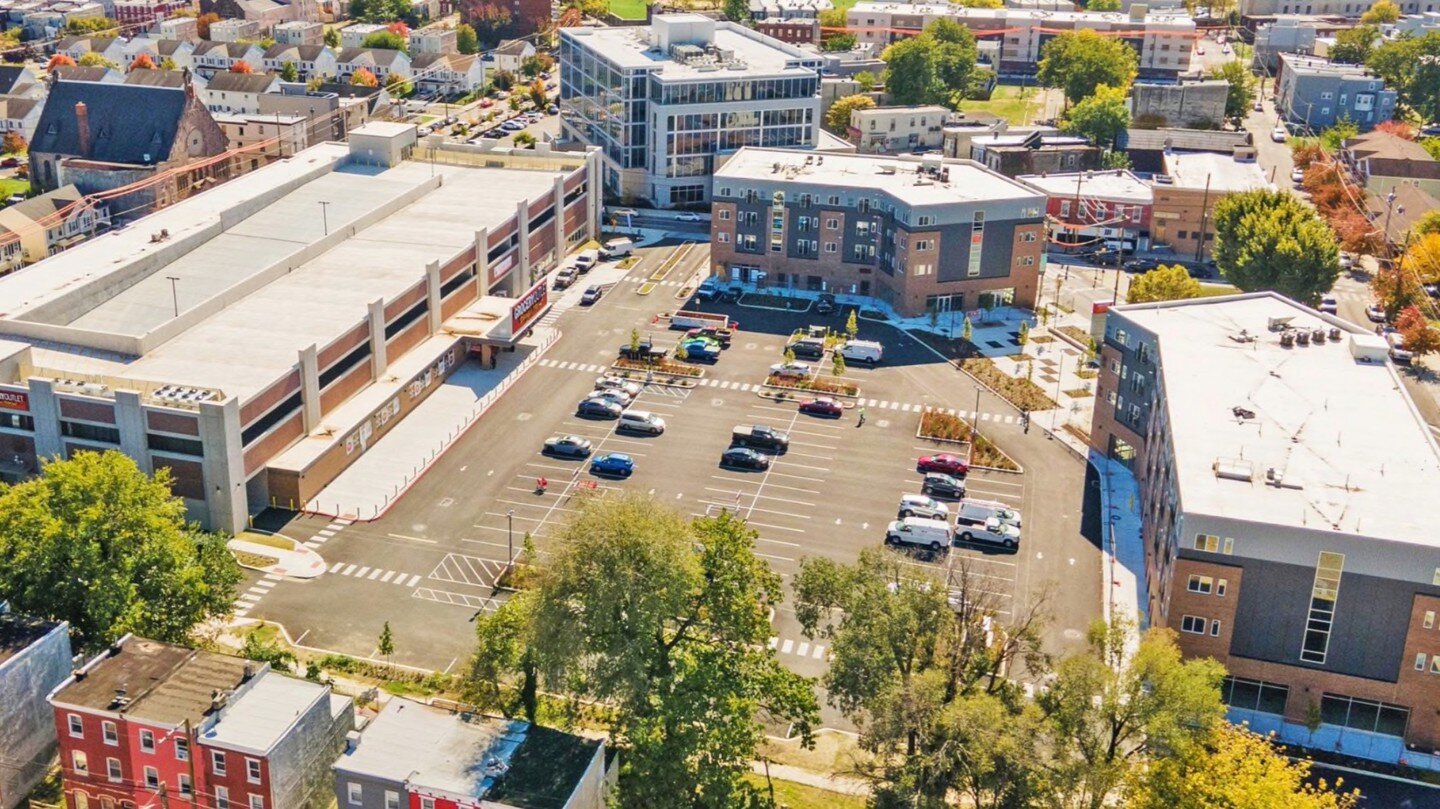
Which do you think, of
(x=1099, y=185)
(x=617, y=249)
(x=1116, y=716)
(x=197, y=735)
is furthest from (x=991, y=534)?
(x=1099, y=185)

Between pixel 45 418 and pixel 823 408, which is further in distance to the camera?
pixel 823 408

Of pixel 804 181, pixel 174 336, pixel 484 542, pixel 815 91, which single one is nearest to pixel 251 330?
pixel 174 336

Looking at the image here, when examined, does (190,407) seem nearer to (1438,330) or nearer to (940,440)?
(940,440)

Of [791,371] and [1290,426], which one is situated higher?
[1290,426]

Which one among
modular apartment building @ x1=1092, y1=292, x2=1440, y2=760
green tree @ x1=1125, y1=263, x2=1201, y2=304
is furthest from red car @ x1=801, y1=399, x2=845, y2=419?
green tree @ x1=1125, y1=263, x2=1201, y2=304

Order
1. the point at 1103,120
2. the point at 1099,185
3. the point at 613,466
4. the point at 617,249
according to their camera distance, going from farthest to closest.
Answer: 1. the point at 1103,120
2. the point at 1099,185
3. the point at 617,249
4. the point at 613,466

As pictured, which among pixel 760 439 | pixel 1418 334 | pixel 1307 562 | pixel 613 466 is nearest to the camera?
pixel 1307 562

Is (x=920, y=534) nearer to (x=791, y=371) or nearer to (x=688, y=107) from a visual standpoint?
(x=791, y=371)

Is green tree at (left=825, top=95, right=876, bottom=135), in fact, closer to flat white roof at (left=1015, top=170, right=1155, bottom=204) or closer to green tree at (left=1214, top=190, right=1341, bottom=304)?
flat white roof at (left=1015, top=170, right=1155, bottom=204)
